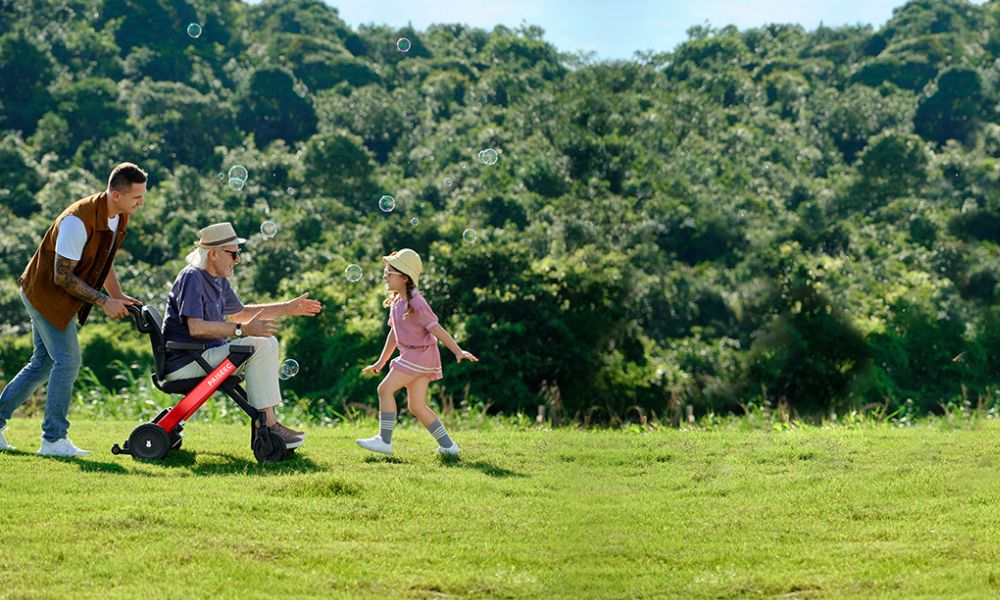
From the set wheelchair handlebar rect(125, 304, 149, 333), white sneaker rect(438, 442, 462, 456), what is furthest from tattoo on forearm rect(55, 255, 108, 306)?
white sneaker rect(438, 442, 462, 456)

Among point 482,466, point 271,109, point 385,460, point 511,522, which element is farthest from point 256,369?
point 271,109

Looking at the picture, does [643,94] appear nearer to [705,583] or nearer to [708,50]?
[708,50]

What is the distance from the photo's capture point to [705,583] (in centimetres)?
491

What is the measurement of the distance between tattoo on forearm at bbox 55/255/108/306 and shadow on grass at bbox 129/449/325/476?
106cm

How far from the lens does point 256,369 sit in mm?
7414

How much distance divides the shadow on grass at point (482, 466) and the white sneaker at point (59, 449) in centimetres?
221

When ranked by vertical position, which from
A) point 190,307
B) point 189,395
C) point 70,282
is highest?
point 70,282

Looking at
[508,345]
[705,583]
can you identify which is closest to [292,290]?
[508,345]

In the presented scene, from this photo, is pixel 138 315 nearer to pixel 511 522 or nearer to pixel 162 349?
pixel 162 349

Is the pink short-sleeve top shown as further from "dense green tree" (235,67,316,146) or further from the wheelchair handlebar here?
"dense green tree" (235,67,316,146)

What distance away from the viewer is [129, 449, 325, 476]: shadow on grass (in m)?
7.17

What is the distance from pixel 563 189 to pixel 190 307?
3099 centimetres

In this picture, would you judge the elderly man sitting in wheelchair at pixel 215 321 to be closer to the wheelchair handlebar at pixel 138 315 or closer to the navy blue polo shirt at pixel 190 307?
the navy blue polo shirt at pixel 190 307

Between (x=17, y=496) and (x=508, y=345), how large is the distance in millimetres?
14200
